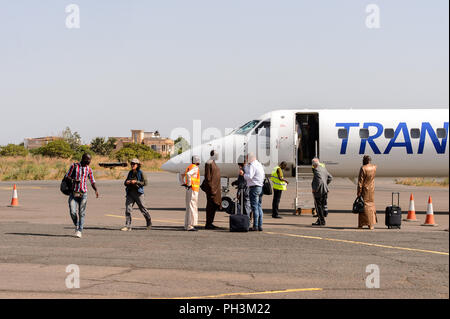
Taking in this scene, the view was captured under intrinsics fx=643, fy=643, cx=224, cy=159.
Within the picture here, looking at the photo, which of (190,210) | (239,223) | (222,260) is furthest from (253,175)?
(222,260)

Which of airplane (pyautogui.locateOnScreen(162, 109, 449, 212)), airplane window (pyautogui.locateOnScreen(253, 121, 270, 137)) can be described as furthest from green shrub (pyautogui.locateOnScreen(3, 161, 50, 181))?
airplane window (pyautogui.locateOnScreen(253, 121, 270, 137))

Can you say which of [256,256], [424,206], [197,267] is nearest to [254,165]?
[256,256]

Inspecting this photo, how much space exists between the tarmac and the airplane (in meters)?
3.70

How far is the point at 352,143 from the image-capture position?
21797mm

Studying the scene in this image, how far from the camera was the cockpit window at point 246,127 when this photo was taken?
Result: 22078mm

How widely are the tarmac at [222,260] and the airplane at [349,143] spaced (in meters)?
3.70

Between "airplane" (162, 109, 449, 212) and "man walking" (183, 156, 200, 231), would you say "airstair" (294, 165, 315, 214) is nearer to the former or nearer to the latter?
"airplane" (162, 109, 449, 212)

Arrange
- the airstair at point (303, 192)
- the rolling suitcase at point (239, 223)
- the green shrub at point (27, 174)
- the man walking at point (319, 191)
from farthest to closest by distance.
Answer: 1. the green shrub at point (27, 174)
2. the airstair at point (303, 192)
3. the man walking at point (319, 191)
4. the rolling suitcase at point (239, 223)

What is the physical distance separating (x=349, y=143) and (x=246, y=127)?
140 inches

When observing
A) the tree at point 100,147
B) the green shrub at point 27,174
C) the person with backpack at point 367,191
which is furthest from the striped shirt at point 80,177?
the tree at point 100,147

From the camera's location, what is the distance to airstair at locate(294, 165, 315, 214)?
2091 cm

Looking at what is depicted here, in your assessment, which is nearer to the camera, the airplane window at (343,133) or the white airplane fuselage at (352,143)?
the white airplane fuselage at (352,143)

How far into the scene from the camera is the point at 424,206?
25.2 meters

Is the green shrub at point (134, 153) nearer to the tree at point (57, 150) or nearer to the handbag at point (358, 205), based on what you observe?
the tree at point (57, 150)
